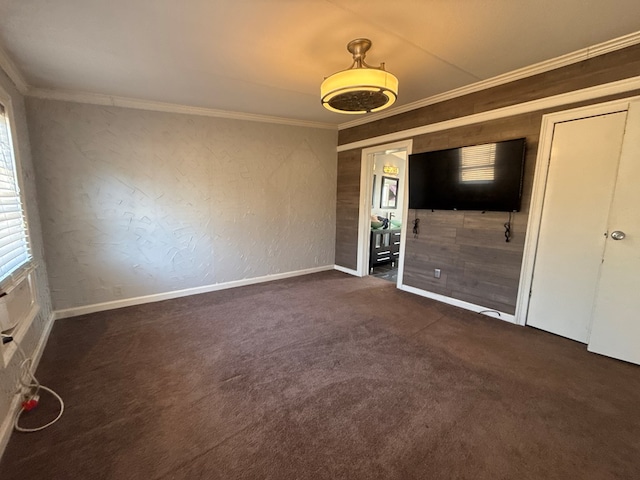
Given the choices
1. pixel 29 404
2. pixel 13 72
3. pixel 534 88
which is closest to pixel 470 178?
pixel 534 88

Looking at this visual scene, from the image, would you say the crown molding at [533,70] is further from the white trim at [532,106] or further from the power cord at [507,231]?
the power cord at [507,231]

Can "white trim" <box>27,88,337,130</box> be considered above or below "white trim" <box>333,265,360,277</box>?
above

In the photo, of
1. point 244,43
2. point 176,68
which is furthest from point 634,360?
point 176,68

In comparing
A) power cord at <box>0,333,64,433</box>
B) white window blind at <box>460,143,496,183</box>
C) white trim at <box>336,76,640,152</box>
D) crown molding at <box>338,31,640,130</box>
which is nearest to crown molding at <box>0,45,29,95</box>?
power cord at <box>0,333,64,433</box>

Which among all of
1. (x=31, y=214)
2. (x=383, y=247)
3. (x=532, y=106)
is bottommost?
(x=383, y=247)

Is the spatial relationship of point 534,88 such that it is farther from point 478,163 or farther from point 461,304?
point 461,304

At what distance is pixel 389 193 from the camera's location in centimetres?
630

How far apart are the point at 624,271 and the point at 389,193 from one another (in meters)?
4.35

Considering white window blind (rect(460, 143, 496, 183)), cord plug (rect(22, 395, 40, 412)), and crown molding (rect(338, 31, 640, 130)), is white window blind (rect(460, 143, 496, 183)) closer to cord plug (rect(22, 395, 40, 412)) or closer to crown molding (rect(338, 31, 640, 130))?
crown molding (rect(338, 31, 640, 130))

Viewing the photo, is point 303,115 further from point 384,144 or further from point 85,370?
point 85,370

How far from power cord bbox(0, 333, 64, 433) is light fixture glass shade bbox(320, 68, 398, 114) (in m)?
2.60

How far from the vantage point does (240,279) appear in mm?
4227

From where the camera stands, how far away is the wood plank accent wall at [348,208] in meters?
4.67

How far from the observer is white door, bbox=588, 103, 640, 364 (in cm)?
217
